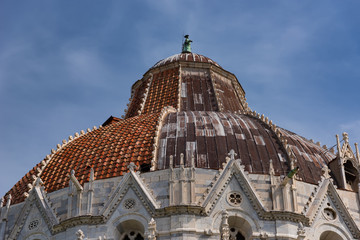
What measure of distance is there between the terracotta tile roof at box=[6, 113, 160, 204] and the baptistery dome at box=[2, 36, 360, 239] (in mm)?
65

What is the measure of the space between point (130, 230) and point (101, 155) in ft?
16.1

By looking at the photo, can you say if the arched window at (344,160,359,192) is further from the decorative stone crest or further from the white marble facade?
the decorative stone crest

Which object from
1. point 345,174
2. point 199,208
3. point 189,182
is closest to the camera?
point 199,208

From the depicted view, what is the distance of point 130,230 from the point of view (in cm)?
3603

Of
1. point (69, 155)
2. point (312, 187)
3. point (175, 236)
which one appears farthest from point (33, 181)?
point (312, 187)

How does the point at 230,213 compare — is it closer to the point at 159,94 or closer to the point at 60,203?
the point at 60,203

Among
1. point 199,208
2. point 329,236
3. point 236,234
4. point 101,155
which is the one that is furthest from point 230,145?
point 101,155

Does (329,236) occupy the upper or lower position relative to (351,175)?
lower

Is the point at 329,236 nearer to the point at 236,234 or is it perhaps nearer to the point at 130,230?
the point at 236,234

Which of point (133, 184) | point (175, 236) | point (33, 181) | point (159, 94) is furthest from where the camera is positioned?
point (159, 94)

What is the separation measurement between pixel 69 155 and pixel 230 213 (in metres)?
10.5

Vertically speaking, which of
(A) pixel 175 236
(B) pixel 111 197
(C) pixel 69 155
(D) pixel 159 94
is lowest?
(A) pixel 175 236

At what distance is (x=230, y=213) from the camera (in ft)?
115

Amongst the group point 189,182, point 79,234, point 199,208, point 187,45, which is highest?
point 187,45
